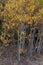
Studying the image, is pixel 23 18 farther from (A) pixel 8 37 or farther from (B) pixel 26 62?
(B) pixel 26 62

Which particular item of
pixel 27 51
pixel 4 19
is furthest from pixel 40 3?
pixel 27 51

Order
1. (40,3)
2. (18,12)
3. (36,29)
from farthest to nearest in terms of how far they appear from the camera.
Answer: (36,29) < (40,3) < (18,12)

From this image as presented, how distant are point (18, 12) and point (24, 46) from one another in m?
1.77

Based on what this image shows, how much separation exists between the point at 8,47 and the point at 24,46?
662 millimetres

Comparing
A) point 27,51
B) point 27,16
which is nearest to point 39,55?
point 27,51

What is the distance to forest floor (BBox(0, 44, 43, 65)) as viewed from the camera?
974 cm

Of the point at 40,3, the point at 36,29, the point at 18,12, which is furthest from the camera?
the point at 36,29

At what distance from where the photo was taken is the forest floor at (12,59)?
974 cm

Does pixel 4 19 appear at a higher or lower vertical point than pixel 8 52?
higher

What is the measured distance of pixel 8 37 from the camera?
949cm

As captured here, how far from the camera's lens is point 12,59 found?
9906 mm

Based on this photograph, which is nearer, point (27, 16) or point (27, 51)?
point (27, 16)

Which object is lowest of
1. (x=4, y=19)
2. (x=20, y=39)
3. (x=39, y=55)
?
(x=39, y=55)

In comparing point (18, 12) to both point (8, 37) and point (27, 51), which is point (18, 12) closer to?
point (8, 37)
